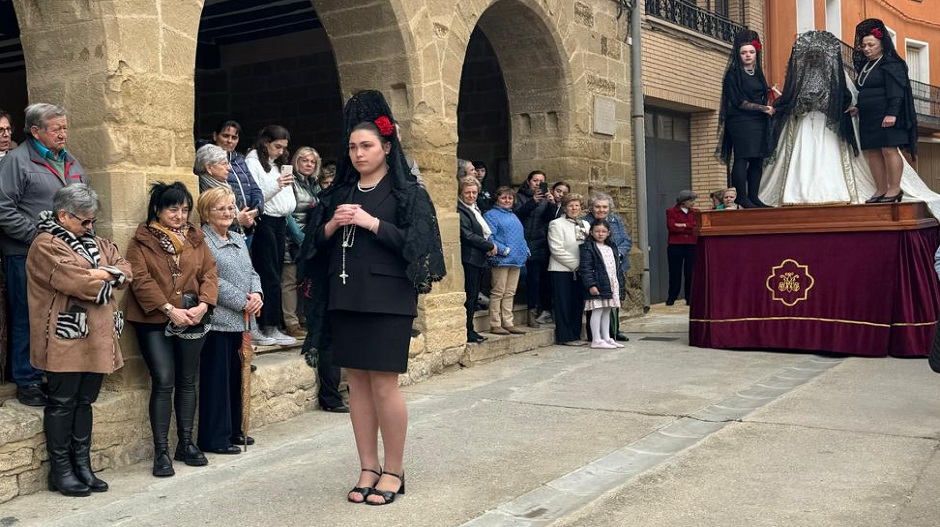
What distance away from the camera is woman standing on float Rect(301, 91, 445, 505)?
4203mm

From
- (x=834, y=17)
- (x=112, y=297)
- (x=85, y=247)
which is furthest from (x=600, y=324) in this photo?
(x=834, y=17)

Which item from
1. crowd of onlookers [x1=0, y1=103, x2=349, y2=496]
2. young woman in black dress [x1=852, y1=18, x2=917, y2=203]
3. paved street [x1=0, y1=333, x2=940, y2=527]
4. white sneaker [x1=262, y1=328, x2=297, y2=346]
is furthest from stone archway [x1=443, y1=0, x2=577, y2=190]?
crowd of onlookers [x1=0, y1=103, x2=349, y2=496]

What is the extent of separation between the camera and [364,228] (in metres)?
4.19

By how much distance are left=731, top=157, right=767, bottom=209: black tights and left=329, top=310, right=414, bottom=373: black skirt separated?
5773 mm

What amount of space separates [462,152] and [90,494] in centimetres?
773

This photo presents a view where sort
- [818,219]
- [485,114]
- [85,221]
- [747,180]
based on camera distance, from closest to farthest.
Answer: [85,221] < [818,219] < [747,180] < [485,114]

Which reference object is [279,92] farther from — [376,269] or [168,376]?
[376,269]

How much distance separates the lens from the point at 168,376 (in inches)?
199

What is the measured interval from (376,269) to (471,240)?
4125mm

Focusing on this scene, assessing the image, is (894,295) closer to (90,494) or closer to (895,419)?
(895,419)

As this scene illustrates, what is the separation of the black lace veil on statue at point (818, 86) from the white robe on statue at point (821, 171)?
0.08 metres

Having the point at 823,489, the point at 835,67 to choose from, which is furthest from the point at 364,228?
the point at 835,67

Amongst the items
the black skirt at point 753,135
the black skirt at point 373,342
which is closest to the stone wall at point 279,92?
the black skirt at point 753,135

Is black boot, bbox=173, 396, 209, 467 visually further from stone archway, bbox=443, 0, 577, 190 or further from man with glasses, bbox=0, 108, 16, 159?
stone archway, bbox=443, 0, 577, 190
